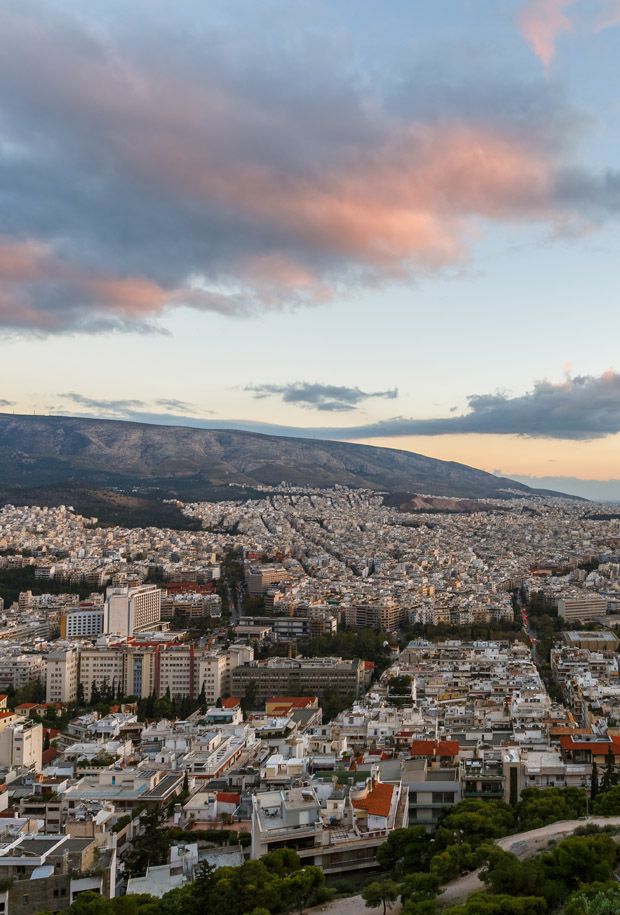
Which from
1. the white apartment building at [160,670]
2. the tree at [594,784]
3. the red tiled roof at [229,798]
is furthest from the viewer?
the white apartment building at [160,670]

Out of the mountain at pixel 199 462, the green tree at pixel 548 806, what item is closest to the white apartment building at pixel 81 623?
the green tree at pixel 548 806

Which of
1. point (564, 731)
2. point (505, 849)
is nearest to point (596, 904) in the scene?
point (505, 849)

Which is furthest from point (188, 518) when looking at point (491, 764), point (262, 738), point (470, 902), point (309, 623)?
point (470, 902)

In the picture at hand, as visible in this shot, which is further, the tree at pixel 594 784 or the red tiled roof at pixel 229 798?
the red tiled roof at pixel 229 798

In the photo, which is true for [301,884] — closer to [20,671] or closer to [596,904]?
[596,904]

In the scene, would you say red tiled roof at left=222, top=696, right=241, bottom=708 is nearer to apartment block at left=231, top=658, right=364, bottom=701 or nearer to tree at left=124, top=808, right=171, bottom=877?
apartment block at left=231, top=658, right=364, bottom=701

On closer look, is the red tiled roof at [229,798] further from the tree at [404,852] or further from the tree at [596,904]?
the tree at [596,904]

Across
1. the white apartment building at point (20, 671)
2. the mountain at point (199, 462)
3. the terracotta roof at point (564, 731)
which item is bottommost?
the white apartment building at point (20, 671)
